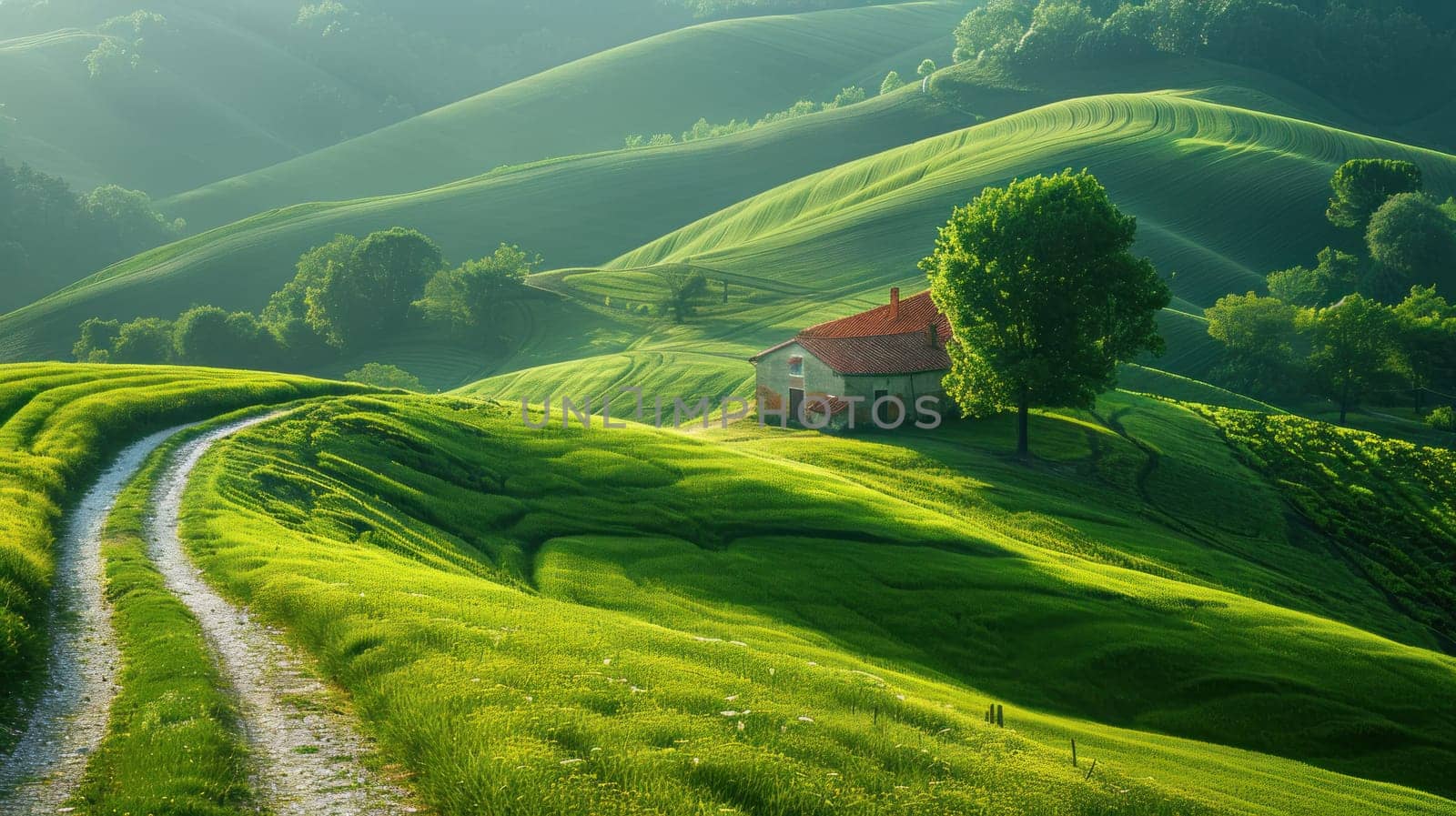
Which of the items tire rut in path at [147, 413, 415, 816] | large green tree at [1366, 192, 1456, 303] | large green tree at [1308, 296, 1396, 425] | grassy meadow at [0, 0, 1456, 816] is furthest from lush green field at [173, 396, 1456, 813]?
large green tree at [1366, 192, 1456, 303]

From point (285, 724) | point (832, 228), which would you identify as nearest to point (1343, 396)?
Answer: point (832, 228)

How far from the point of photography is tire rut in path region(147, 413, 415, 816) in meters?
13.7

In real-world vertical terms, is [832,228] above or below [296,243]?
below

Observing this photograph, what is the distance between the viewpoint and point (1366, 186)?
460 ft

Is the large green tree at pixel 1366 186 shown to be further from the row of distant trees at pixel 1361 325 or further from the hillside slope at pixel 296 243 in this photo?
the hillside slope at pixel 296 243

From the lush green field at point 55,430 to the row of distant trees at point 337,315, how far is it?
281 feet

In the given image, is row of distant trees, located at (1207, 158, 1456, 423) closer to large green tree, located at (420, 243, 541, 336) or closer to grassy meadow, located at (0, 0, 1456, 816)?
grassy meadow, located at (0, 0, 1456, 816)

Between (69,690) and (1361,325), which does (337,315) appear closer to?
(1361,325)

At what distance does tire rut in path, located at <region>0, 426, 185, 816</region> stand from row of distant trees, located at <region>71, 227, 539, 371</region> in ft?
384

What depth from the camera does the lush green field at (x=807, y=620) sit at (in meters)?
15.6

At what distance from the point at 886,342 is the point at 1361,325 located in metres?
58.9

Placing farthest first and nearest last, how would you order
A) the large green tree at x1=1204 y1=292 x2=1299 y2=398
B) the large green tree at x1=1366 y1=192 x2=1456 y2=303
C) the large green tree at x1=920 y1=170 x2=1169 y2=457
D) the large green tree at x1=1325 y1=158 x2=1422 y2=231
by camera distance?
the large green tree at x1=1325 y1=158 x2=1422 y2=231 < the large green tree at x1=1366 y1=192 x2=1456 y2=303 < the large green tree at x1=1204 y1=292 x2=1299 y2=398 < the large green tree at x1=920 y1=170 x2=1169 y2=457

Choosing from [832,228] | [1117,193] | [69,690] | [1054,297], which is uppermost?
[1117,193]

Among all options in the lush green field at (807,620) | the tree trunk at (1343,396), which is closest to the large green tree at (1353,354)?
the tree trunk at (1343,396)
